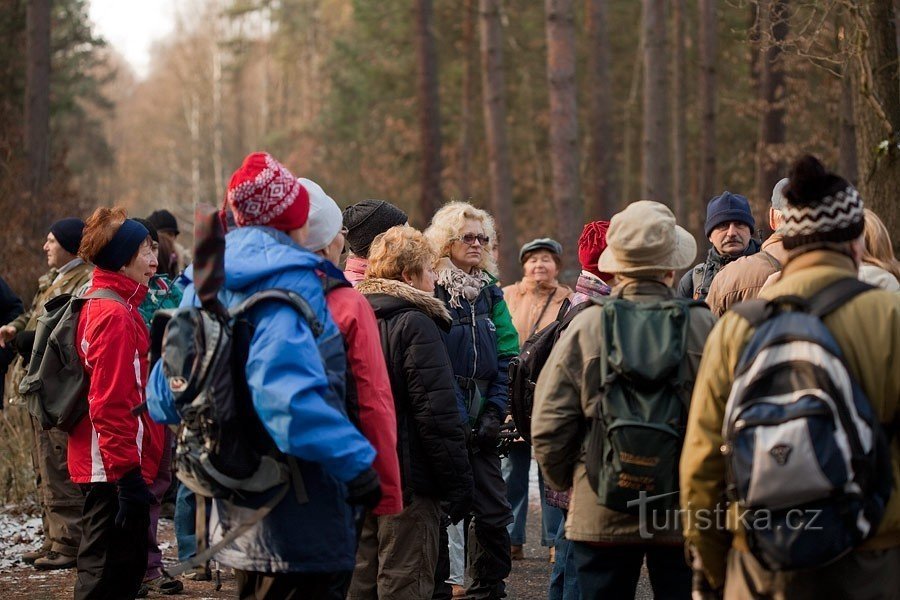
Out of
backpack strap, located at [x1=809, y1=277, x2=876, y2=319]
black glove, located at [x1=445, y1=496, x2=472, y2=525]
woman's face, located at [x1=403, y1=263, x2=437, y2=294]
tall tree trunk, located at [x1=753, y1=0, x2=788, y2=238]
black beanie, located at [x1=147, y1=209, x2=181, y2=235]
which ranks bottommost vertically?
black glove, located at [x1=445, y1=496, x2=472, y2=525]

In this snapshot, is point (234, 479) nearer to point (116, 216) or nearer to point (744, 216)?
point (116, 216)

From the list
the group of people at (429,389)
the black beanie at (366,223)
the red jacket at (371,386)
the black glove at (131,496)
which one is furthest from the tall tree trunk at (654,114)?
the red jacket at (371,386)

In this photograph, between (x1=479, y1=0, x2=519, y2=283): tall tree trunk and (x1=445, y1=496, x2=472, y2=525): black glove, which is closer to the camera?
(x1=445, y1=496, x2=472, y2=525): black glove

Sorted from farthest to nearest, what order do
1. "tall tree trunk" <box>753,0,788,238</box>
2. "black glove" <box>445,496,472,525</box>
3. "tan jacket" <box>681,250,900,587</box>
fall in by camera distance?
"tall tree trunk" <box>753,0,788,238</box>
"black glove" <box>445,496,472,525</box>
"tan jacket" <box>681,250,900,587</box>

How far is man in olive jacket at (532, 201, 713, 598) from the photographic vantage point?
14.3 feet

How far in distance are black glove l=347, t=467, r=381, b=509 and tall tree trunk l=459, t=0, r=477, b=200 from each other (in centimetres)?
2381

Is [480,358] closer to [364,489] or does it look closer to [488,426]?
[488,426]

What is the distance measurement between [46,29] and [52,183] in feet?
10.0

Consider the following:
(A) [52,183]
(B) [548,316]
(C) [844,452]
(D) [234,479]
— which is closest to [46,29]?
(A) [52,183]

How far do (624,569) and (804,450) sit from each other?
1291 millimetres

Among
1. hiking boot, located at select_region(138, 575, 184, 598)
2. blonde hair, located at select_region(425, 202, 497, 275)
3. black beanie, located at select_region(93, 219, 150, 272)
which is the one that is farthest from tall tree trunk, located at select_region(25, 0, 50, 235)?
black beanie, located at select_region(93, 219, 150, 272)

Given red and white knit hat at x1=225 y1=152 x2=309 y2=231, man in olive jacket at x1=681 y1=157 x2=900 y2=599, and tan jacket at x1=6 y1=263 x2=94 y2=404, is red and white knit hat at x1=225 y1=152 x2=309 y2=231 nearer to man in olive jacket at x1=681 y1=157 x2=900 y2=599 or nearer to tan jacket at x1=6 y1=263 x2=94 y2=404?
man in olive jacket at x1=681 y1=157 x2=900 y2=599

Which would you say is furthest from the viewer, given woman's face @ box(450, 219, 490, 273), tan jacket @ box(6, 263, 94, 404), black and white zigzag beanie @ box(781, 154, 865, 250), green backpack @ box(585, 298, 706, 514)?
tan jacket @ box(6, 263, 94, 404)

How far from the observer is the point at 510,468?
28.9ft
